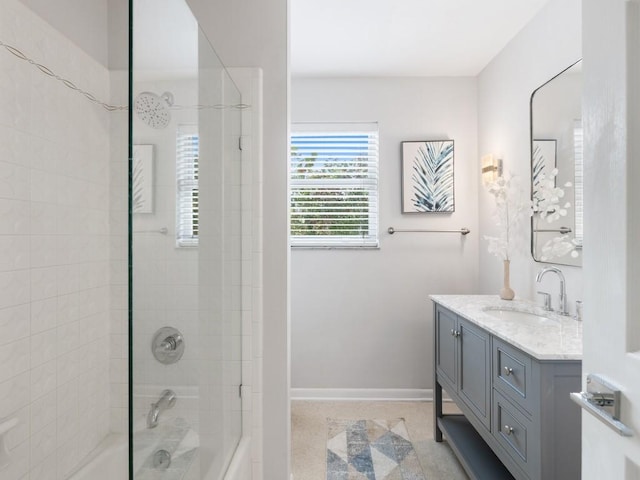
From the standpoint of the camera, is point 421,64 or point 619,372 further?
point 421,64

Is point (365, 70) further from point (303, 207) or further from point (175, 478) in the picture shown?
point (175, 478)

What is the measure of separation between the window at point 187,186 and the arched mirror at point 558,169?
70.3 inches

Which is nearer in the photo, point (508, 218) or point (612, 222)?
point (612, 222)

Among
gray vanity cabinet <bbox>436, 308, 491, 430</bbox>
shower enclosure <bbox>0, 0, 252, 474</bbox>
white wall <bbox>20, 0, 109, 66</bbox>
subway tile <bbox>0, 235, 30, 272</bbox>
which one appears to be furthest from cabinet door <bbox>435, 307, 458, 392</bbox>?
white wall <bbox>20, 0, 109, 66</bbox>

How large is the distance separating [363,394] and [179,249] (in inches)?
97.6

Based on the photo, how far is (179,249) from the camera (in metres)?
1.06

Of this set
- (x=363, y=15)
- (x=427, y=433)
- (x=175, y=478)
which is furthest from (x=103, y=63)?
(x=427, y=433)

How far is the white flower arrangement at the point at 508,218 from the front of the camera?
246 cm

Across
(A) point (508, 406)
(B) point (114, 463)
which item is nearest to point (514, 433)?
(A) point (508, 406)

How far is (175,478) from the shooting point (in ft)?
3.34

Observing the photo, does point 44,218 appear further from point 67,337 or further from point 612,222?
point 612,222

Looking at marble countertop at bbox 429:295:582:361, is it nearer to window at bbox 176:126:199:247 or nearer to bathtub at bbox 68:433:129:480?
window at bbox 176:126:199:247

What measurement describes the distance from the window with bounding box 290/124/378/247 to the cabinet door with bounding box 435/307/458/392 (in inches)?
36.1

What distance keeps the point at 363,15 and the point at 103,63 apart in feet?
4.80
